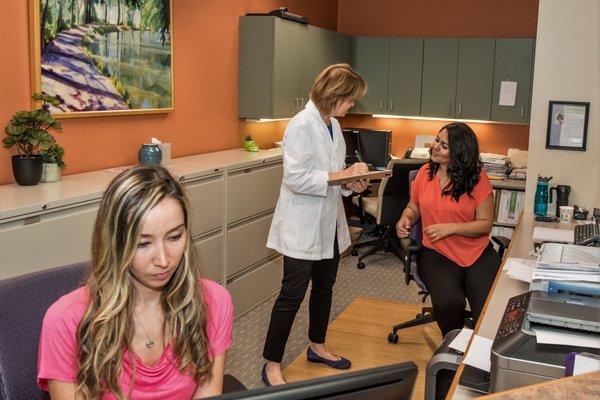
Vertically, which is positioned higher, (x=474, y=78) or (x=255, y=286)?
(x=474, y=78)

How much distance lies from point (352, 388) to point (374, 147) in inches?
216

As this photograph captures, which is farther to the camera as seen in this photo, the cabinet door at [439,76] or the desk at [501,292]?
the cabinet door at [439,76]

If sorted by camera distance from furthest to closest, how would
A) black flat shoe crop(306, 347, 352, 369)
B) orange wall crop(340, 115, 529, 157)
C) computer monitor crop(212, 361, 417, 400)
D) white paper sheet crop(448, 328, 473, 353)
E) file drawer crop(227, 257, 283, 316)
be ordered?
orange wall crop(340, 115, 529, 157) < file drawer crop(227, 257, 283, 316) < black flat shoe crop(306, 347, 352, 369) < white paper sheet crop(448, 328, 473, 353) < computer monitor crop(212, 361, 417, 400)

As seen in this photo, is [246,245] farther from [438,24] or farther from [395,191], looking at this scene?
[438,24]

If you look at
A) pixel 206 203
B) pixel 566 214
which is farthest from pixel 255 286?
pixel 566 214

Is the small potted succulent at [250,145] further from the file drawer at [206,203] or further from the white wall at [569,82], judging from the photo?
the white wall at [569,82]

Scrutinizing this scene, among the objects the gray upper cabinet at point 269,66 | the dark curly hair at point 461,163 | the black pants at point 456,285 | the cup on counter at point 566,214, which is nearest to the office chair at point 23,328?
the black pants at point 456,285

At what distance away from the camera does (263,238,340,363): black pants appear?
3174 millimetres

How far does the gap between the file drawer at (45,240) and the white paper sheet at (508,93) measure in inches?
159

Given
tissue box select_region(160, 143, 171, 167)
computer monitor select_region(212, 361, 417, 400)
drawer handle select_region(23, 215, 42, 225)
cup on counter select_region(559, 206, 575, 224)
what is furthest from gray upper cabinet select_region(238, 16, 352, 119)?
computer monitor select_region(212, 361, 417, 400)

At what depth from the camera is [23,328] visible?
1.57 meters

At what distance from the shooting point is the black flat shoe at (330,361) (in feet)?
11.5

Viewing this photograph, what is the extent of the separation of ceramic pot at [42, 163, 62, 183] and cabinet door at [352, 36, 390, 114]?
3.68 m

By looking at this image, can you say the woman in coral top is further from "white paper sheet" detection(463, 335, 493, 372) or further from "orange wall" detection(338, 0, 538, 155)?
"orange wall" detection(338, 0, 538, 155)
